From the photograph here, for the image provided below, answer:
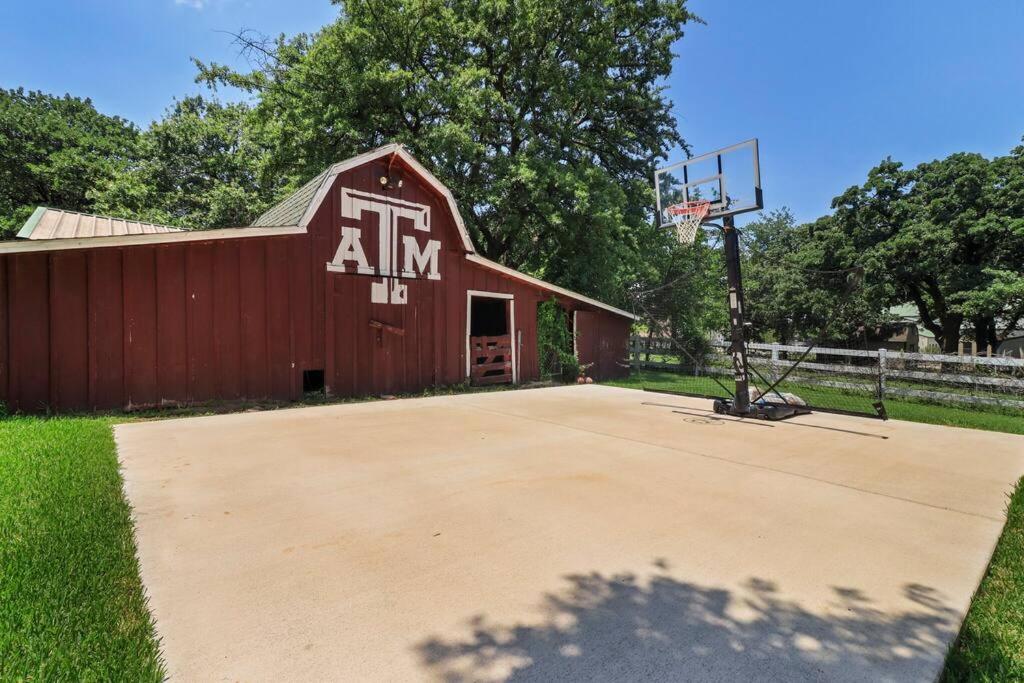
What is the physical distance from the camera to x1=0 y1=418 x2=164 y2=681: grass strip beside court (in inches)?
68.7

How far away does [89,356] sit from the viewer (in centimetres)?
730

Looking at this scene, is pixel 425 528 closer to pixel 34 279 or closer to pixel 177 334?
pixel 177 334

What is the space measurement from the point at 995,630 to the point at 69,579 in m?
4.14

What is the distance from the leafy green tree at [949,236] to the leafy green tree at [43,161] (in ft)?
99.8

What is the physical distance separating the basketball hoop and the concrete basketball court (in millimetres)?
4167

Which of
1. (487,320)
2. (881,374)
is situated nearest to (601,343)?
(487,320)

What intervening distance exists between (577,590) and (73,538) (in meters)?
2.77

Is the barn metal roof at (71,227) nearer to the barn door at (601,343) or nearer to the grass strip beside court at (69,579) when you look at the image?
the grass strip beside court at (69,579)

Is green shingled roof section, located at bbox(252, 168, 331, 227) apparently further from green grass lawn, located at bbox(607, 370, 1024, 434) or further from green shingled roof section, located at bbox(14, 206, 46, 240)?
green grass lawn, located at bbox(607, 370, 1024, 434)

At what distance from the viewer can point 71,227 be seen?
1096 cm

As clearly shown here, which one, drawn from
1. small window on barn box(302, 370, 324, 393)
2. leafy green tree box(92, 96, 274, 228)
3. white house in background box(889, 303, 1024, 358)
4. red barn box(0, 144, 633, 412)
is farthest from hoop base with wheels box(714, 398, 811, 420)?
white house in background box(889, 303, 1024, 358)

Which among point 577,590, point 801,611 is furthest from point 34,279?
point 801,611

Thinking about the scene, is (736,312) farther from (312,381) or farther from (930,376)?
(312,381)

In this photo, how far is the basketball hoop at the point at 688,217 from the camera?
8.28 meters
